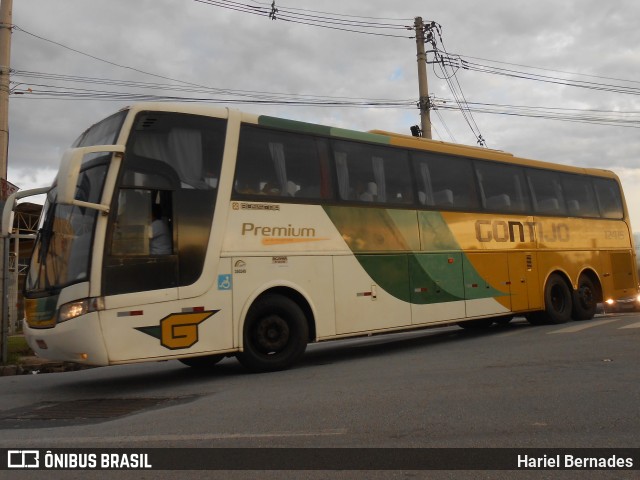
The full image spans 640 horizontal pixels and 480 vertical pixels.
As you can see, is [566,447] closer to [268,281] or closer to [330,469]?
[330,469]

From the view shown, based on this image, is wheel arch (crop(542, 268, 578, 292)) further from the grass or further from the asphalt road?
the grass

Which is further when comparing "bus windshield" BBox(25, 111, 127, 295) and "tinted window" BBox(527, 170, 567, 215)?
"tinted window" BBox(527, 170, 567, 215)

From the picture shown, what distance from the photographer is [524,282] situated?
12273 millimetres

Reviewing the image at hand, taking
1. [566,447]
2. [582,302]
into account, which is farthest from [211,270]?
[582,302]

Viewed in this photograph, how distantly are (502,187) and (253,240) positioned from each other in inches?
255

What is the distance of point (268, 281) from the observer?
8.02 m

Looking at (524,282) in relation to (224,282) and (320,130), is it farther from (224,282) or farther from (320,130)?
(224,282)

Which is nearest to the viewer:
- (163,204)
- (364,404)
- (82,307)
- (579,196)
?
(364,404)

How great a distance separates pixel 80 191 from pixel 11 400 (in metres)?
2.74

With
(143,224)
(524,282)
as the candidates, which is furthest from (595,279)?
(143,224)

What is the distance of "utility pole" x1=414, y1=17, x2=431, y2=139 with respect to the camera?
1842 cm

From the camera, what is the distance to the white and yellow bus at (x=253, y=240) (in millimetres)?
6844

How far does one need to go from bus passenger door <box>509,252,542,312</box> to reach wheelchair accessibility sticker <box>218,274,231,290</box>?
267 inches

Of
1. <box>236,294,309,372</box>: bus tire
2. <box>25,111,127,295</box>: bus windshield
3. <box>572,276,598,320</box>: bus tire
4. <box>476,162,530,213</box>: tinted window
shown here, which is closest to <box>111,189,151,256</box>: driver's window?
<box>25,111,127,295</box>: bus windshield
